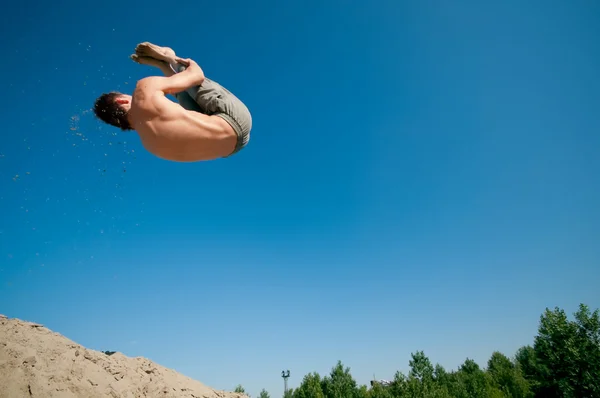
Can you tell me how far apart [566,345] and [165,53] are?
125 feet

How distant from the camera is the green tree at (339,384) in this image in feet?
107

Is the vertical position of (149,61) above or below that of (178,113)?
above

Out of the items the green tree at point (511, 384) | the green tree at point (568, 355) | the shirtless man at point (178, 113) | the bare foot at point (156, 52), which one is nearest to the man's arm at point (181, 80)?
the shirtless man at point (178, 113)

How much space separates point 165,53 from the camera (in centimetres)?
263

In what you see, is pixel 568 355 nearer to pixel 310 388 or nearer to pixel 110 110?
pixel 310 388

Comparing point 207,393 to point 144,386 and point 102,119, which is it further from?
point 102,119

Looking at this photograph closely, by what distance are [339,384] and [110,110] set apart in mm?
36684

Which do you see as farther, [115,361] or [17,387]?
[115,361]

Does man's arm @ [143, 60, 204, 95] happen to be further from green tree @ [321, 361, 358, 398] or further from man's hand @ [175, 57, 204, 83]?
green tree @ [321, 361, 358, 398]

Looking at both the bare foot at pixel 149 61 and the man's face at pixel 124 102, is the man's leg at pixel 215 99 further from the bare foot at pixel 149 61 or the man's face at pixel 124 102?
the man's face at pixel 124 102

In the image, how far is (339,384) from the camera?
33.3 meters

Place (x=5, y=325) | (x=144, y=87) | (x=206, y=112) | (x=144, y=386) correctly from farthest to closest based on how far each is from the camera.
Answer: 1. (x=144, y=386)
2. (x=5, y=325)
3. (x=206, y=112)
4. (x=144, y=87)

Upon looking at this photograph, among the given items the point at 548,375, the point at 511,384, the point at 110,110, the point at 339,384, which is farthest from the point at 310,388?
the point at 110,110

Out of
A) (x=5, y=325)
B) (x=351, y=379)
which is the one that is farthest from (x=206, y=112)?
(x=351, y=379)
